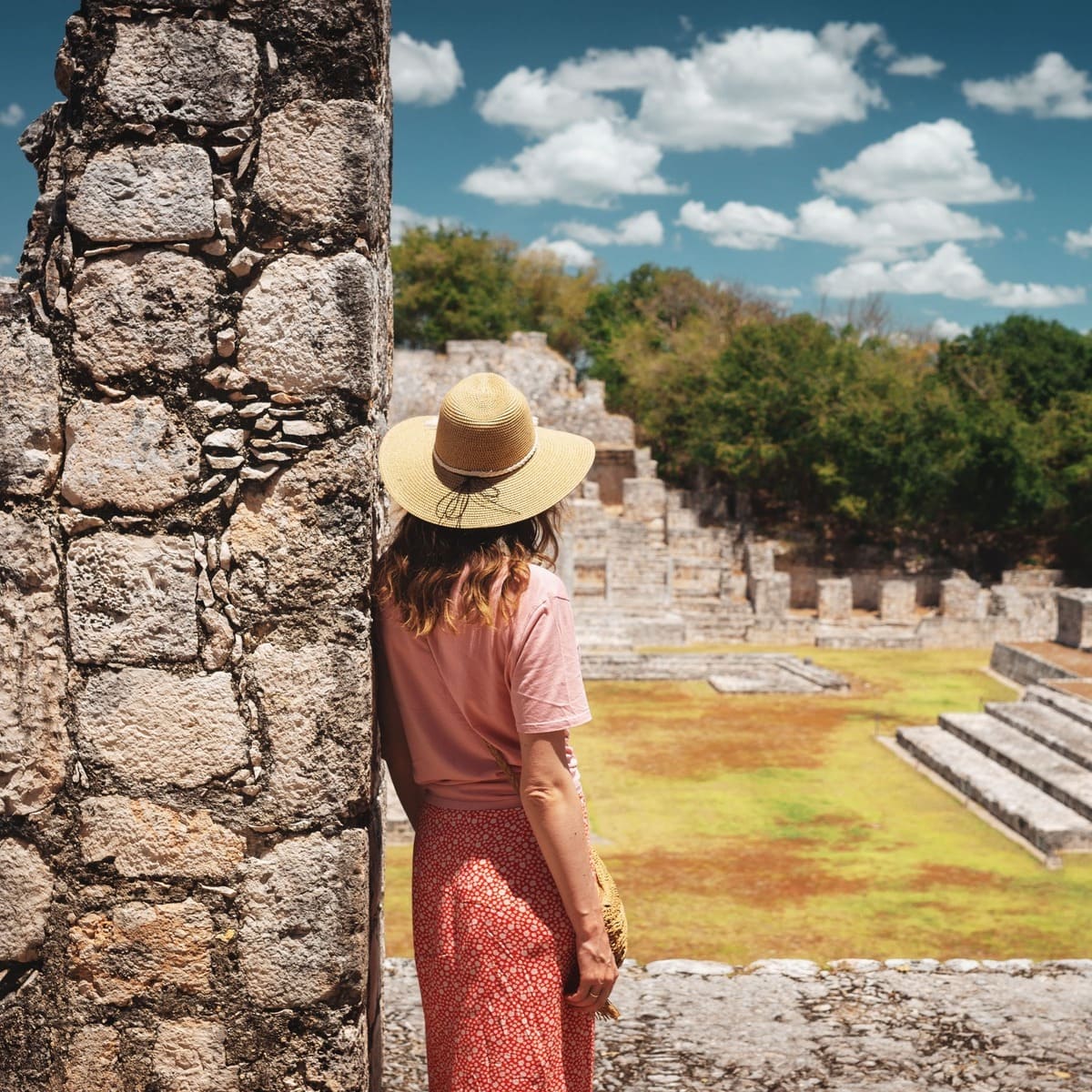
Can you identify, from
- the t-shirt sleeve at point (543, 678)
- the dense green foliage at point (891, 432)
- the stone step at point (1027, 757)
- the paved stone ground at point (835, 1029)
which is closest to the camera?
the t-shirt sleeve at point (543, 678)

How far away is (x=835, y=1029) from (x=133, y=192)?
10.5 feet

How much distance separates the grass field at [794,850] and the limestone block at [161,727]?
14.3ft

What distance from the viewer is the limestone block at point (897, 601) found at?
2011 centimetres

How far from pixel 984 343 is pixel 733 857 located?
24.1 m

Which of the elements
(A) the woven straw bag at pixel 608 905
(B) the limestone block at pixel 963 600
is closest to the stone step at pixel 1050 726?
(B) the limestone block at pixel 963 600

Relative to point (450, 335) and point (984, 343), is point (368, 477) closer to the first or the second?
point (984, 343)

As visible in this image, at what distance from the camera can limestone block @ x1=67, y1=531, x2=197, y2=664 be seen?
2.06 meters

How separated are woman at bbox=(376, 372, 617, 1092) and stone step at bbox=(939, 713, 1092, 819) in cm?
802

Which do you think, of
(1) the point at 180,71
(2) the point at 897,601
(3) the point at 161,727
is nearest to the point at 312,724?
(3) the point at 161,727

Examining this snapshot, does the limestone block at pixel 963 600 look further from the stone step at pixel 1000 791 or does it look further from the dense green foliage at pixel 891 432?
the stone step at pixel 1000 791

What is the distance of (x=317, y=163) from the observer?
6.68 feet

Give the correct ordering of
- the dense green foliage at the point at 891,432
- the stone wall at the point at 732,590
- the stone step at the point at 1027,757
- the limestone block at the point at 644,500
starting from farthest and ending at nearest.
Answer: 1. the limestone block at the point at 644,500
2. the dense green foliage at the point at 891,432
3. the stone wall at the point at 732,590
4. the stone step at the point at 1027,757

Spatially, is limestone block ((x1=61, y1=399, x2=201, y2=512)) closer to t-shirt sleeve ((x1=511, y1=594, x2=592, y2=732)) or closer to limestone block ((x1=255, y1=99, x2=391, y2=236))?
limestone block ((x1=255, y1=99, x2=391, y2=236))

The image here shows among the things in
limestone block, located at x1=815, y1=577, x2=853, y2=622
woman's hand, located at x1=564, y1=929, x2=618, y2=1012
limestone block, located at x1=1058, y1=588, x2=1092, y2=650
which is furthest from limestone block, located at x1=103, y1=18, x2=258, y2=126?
limestone block, located at x1=815, y1=577, x2=853, y2=622
